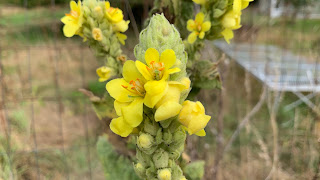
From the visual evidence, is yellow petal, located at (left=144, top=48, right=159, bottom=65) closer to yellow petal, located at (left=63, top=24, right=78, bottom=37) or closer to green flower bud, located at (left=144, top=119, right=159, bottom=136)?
green flower bud, located at (left=144, top=119, right=159, bottom=136)

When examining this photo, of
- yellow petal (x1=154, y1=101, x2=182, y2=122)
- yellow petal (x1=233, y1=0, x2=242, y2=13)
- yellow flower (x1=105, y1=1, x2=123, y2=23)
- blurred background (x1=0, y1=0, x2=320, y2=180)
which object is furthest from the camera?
blurred background (x1=0, y1=0, x2=320, y2=180)

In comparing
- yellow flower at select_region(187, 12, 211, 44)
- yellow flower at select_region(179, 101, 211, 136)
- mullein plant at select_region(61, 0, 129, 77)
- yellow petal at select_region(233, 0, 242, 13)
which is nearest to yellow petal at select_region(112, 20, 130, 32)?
mullein plant at select_region(61, 0, 129, 77)

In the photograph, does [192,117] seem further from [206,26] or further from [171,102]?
[206,26]

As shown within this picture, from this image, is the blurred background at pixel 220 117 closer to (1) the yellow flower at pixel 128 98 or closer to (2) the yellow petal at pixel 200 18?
(2) the yellow petal at pixel 200 18

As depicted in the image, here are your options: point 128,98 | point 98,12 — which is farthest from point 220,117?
point 128,98

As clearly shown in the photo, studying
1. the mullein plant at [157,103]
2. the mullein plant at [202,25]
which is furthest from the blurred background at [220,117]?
the mullein plant at [157,103]

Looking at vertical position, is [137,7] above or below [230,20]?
below

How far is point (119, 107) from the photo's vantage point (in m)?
0.43

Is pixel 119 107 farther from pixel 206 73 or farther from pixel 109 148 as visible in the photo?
pixel 109 148

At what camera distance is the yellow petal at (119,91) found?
43cm

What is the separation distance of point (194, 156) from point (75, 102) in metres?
2.03

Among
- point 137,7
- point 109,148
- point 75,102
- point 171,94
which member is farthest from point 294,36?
point 171,94

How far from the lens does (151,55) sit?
1.31 ft

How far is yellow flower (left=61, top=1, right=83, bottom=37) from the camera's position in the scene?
65 cm
